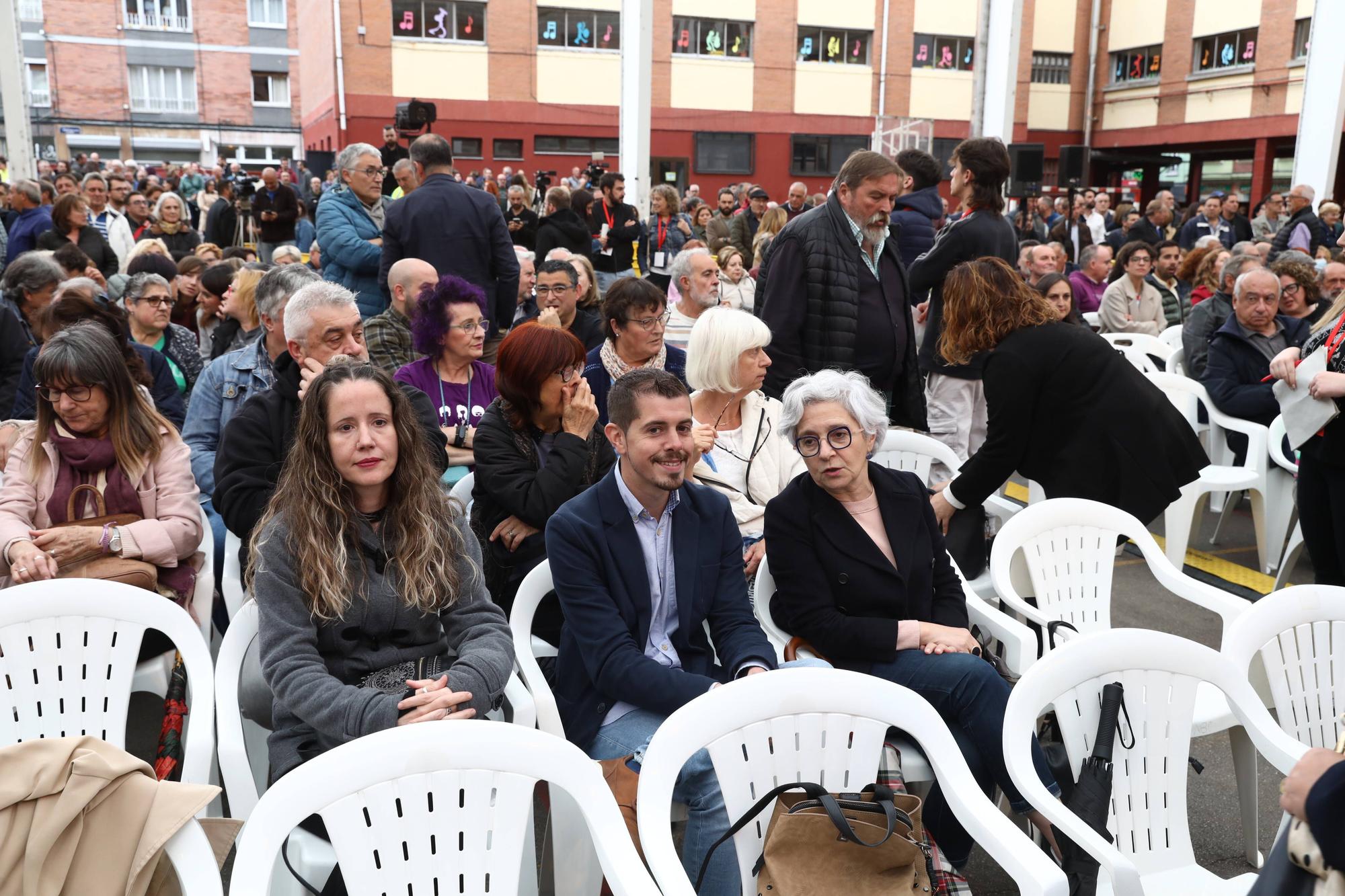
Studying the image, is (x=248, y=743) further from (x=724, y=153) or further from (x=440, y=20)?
(x=724, y=153)

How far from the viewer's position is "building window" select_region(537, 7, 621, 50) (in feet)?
91.6

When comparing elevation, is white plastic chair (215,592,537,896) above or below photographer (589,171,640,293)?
below

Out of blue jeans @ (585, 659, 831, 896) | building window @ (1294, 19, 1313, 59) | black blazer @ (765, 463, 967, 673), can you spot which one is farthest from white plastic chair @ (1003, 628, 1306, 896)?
building window @ (1294, 19, 1313, 59)

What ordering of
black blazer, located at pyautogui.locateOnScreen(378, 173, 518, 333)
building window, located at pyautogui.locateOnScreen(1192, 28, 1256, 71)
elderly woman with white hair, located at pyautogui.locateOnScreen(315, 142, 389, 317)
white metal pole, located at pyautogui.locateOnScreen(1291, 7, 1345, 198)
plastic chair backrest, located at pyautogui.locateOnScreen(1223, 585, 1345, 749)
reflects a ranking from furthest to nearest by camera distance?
1. building window, located at pyautogui.locateOnScreen(1192, 28, 1256, 71)
2. white metal pole, located at pyautogui.locateOnScreen(1291, 7, 1345, 198)
3. elderly woman with white hair, located at pyautogui.locateOnScreen(315, 142, 389, 317)
4. black blazer, located at pyautogui.locateOnScreen(378, 173, 518, 333)
5. plastic chair backrest, located at pyautogui.locateOnScreen(1223, 585, 1345, 749)

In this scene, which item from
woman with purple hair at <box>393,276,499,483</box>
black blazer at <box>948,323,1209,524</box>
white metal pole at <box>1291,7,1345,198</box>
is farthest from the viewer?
white metal pole at <box>1291,7,1345,198</box>

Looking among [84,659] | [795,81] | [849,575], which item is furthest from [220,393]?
[795,81]

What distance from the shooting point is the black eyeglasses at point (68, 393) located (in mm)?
3025

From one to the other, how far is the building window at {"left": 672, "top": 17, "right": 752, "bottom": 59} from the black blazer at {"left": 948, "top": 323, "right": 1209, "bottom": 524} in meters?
27.0

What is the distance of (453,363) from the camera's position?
4027 mm

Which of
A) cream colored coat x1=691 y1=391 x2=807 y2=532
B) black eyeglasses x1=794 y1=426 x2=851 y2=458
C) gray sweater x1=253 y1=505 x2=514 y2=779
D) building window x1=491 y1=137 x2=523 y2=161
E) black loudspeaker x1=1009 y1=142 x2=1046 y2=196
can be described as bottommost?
gray sweater x1=253 y1=505 x2=514 y2=779

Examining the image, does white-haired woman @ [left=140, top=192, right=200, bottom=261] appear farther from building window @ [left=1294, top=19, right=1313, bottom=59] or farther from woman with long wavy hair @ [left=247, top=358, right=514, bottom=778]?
building window @ [left=1294, top=19, right=1313, bottom=59]

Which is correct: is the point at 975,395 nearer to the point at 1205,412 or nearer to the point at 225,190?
the point at 1205,412

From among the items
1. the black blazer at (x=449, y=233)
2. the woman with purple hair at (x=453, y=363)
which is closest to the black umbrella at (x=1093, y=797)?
the woman with purple hair at (x=453, y=363)

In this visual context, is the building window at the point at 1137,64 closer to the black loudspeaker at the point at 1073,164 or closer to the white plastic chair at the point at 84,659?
the black loudspeaker at the point at 1073,164
